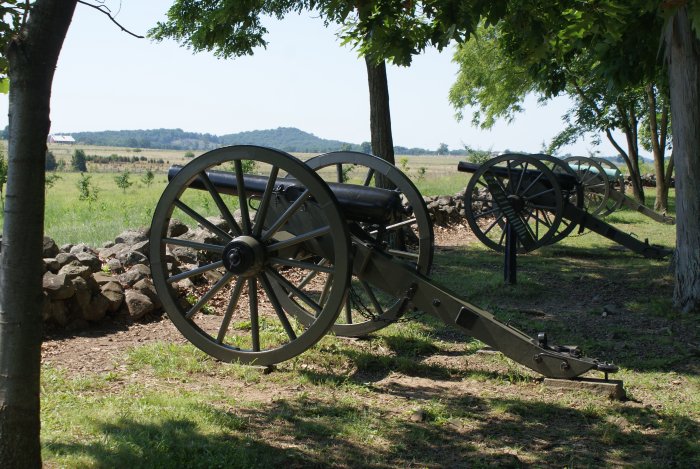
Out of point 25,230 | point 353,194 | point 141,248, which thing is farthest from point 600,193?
point 25,230

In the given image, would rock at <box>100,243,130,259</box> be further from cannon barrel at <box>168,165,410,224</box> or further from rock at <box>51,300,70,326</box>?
cannon barrel at <box>168,165,410,224</box>

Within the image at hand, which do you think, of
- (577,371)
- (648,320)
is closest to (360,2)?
(577,371)

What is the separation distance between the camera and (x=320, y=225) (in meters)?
5.80

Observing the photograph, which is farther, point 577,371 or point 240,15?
point 240,15

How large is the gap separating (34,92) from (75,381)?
2.72 metres

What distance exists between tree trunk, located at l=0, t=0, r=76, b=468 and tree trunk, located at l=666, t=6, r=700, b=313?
682cm

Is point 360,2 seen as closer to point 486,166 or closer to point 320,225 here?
point 320,225

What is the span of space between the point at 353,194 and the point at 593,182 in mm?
14509

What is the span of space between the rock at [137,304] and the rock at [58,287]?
1.95ft

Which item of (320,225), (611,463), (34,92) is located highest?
(34,92)

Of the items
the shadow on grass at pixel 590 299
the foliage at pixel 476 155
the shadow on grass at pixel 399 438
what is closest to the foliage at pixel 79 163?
the foliage at pixel 476 155

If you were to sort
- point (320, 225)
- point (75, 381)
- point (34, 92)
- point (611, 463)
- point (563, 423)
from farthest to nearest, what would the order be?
point (320, 225) < point (75, 381) < point (563, 423) < point (611, 463) < point (34, 92)

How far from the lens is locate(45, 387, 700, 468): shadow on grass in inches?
163

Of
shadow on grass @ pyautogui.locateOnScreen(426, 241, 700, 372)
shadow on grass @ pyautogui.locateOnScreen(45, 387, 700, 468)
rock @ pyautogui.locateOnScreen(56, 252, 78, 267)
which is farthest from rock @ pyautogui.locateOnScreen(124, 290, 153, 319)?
shadow on grass @ pyautogui.locateOnScreen(426, 241, 700, 372)
